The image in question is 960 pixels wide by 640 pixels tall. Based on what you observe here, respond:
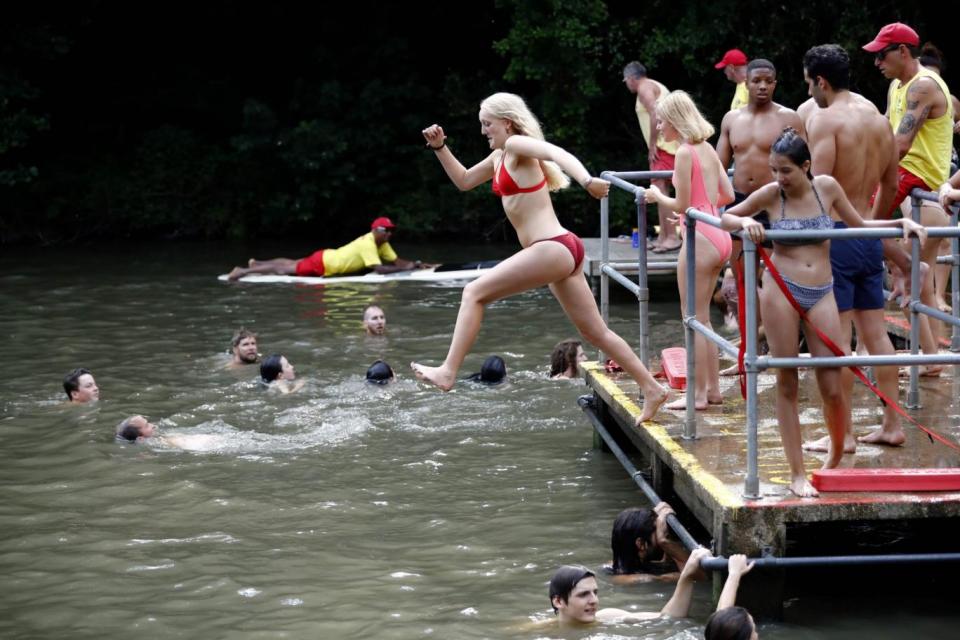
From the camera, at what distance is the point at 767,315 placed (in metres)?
6.67

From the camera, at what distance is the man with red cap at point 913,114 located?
868 cm

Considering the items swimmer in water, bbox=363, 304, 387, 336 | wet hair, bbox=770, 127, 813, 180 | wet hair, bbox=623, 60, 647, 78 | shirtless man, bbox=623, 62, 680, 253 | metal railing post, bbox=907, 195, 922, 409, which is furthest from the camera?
wet hair, bbox=623, 60, 647, 78

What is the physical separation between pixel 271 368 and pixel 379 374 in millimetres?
962

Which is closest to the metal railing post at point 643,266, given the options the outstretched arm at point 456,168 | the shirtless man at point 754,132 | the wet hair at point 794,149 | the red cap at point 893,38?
the shirtless man at point 754,132

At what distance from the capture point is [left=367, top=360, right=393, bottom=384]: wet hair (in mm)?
12641

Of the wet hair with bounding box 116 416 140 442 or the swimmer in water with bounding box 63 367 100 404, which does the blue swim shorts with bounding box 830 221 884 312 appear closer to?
the wet hair with bounding box 116 416 140 442

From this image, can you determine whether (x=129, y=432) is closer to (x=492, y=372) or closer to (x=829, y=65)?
(x=492, y=372)

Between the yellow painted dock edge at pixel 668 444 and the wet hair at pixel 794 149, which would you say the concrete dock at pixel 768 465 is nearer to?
the yellow painted dock edge at pixel 668 444

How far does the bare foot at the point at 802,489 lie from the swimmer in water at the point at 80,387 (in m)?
7.23

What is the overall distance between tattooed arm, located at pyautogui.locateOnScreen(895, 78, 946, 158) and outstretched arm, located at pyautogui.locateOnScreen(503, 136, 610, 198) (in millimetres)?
2388

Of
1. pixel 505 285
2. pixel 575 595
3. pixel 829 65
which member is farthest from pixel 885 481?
pixel 505 285

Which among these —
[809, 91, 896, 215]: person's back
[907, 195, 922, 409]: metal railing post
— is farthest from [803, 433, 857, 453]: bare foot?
[809, 91, 896, 215]: person's back

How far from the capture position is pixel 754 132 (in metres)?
8.82

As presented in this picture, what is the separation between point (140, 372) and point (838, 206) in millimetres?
8539
